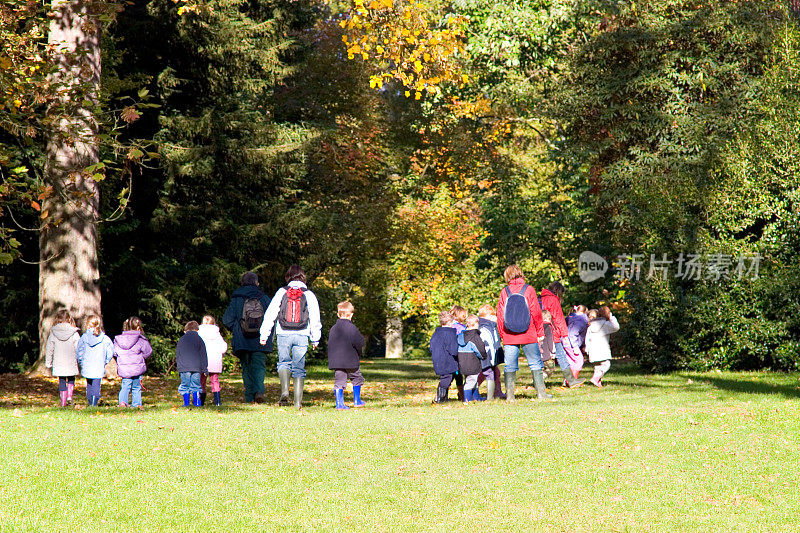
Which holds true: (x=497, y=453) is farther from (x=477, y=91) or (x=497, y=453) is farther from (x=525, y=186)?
(x=525, y=186)

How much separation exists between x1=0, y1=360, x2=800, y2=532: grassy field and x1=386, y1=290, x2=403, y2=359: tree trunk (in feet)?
94.6

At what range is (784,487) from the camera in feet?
24.8

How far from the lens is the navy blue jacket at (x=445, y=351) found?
14.2m

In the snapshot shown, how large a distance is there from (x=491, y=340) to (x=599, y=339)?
4243 mm

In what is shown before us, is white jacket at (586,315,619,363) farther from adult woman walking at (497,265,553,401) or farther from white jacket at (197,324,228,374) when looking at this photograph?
white jacket at (197,324,228,374)

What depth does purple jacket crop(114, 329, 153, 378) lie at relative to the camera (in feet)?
45.8

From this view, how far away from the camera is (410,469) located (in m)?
8.45

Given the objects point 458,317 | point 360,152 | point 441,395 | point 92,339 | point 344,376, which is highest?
point 360,152

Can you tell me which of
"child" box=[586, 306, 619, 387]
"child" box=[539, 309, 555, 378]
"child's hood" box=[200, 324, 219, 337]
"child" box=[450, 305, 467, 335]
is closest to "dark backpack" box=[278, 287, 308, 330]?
"child's hood" box=[200, 324, 219, 337]

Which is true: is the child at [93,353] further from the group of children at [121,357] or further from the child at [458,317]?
the child at [458,317]

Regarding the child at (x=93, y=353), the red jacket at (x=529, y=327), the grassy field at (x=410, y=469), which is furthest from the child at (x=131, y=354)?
the red jacket at (x=529, y=327)

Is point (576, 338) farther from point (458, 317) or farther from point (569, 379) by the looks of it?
point (458, 317)

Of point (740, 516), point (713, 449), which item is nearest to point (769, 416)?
point (713, 449)

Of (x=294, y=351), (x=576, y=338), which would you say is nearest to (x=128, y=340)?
(x=294, y=351)
